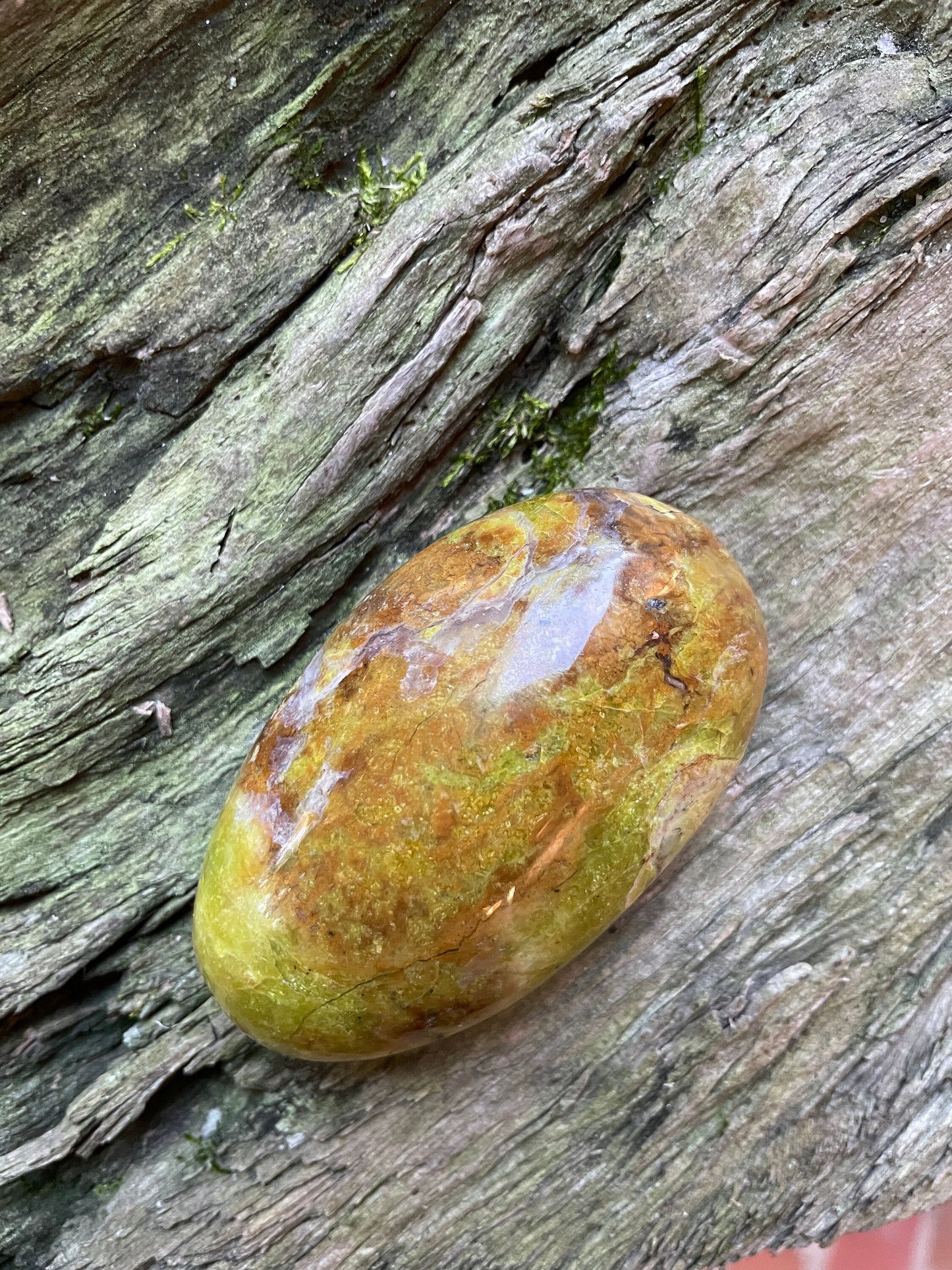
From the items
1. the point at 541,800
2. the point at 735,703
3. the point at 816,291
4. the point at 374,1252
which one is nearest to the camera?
the point at 541,800

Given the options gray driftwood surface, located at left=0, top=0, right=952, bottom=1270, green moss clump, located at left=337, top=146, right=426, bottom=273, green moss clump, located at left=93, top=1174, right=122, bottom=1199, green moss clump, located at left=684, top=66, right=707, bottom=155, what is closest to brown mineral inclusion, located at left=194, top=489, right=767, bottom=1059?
gray driftwood surface, located at left=0, top=0, right=952, bottom=1270

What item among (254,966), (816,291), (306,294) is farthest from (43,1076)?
(816,291)

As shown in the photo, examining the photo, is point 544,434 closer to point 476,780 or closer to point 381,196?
point 381,196

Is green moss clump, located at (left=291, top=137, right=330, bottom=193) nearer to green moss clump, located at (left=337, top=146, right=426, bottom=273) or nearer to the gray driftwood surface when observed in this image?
the gray driftwood surface

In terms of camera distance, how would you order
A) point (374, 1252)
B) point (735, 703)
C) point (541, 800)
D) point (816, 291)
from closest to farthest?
point (541, 800) → point (735, 703) → point (374, 1252) → point (816, 291)

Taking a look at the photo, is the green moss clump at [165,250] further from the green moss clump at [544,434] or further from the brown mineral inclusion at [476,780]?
the brown mineral inclusion at [476,780]

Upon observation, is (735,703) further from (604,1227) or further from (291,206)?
(291,206)

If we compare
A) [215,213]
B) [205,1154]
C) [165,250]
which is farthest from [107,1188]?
[215,213]
